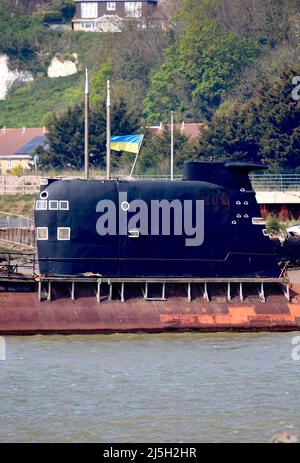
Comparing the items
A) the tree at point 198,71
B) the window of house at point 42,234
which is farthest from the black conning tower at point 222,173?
the tree at point 198,71

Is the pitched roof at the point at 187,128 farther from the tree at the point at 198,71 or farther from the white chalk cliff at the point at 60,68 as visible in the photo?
the white chalk cliff at the point at 60,68

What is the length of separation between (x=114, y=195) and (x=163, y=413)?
47.9 ft

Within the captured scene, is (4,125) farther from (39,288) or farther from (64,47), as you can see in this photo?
(39,288)

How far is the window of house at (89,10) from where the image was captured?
6619 inches

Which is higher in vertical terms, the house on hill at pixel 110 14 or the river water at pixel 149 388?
the house on hill at pixel 110 14

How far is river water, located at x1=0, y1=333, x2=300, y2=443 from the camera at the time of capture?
127 feet

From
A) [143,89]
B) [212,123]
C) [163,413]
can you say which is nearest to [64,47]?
[143,89]

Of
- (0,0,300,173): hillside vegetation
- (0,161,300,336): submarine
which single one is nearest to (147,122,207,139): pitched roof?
(0,0,300,173): hillside vegetation

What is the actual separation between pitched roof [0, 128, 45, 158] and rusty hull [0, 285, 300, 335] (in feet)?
231

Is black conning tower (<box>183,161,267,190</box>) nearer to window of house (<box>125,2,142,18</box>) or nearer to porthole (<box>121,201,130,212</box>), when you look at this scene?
porthole (<box>121,201,130,212</box>)

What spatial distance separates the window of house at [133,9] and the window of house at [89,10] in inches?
145

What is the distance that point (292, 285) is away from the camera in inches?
2208

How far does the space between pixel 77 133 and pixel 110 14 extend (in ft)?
209

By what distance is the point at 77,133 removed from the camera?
107812 mm
